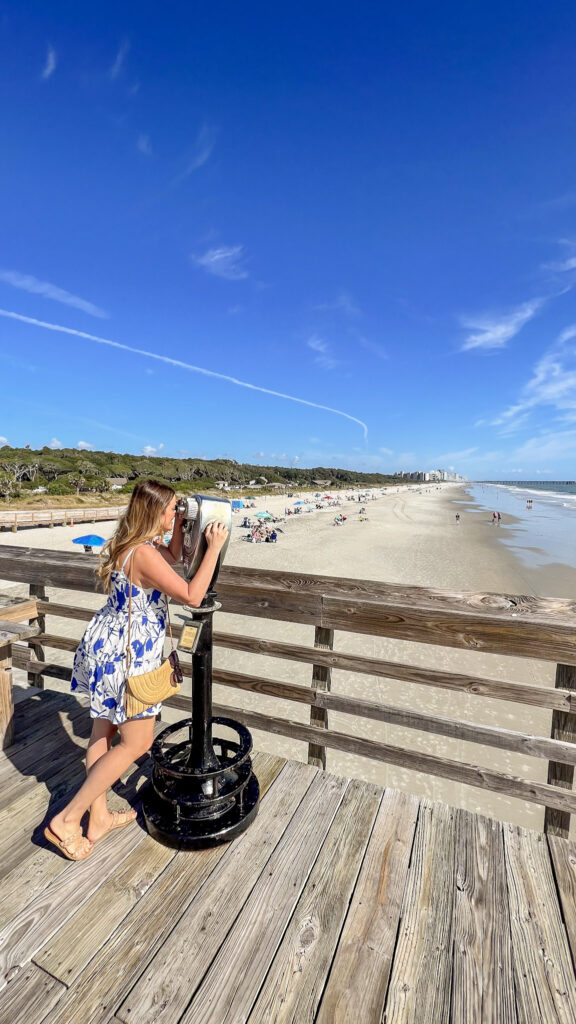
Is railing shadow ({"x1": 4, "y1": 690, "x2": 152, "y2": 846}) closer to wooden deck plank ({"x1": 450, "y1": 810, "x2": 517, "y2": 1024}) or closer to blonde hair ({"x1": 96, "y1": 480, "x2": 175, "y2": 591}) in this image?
blonde hair ({"x1": 96, "y1": 480, "x2": 175, "y2": 591})

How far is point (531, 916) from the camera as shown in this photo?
168 centimetres

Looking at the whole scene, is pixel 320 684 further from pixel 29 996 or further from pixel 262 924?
pixel 29 996

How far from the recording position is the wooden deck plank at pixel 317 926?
136cm

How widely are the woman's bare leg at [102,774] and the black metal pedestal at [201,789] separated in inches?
6.7

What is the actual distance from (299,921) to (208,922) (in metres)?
0.33

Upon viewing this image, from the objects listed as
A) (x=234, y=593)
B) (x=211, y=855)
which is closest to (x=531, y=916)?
(x=211, y=855)

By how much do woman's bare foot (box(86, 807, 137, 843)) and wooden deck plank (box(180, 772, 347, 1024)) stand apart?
2.27 feet

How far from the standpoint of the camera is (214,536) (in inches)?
68.7

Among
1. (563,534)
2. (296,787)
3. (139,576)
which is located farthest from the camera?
(563,534)

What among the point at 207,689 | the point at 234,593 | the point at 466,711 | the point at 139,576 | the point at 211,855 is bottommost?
the point at 466,711

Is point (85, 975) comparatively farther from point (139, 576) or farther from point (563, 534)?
point (563, 534)

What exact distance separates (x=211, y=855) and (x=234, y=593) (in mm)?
1230

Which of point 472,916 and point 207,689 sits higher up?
point 207,689

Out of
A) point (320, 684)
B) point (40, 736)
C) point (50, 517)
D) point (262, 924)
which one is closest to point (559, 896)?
point (262, 924)
